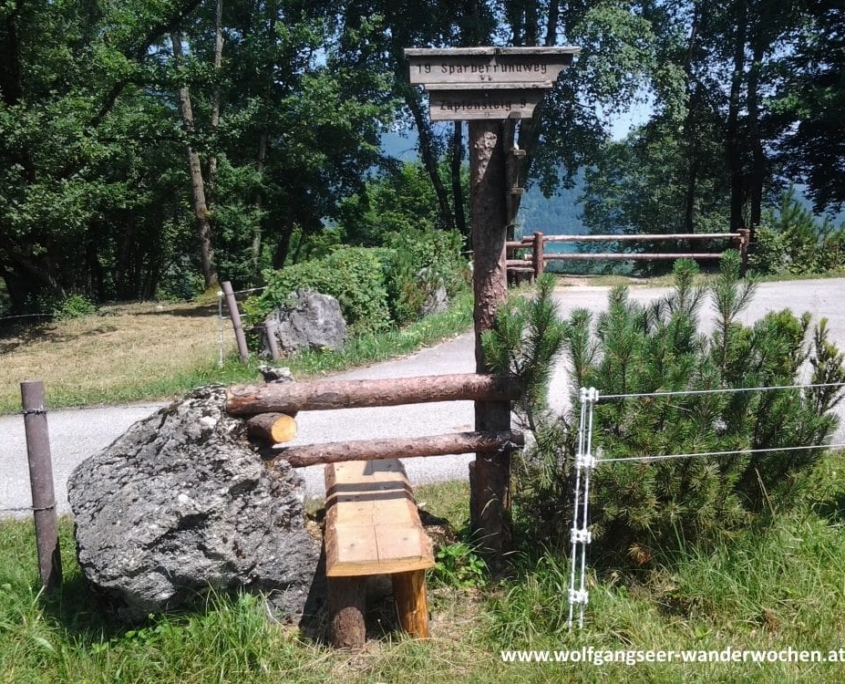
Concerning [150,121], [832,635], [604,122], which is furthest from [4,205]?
[604,122]

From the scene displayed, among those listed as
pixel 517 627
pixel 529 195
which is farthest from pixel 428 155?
pixel 517 627

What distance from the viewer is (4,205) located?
15.0 metres

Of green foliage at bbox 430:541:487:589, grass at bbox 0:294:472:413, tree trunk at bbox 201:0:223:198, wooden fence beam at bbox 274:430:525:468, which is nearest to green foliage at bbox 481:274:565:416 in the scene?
wooden fence beam at bbox 274:430:525:468

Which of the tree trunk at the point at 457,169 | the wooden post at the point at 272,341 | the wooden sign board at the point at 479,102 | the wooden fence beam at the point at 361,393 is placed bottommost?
the wooden post at the point at 272,341

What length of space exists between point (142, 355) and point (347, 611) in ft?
34.2

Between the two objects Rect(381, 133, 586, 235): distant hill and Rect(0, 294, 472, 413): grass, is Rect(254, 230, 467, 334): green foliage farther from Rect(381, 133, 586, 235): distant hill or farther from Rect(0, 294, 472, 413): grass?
Rect(381, 133, 586, 235): distant hill

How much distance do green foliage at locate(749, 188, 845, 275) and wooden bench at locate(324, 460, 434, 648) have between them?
1620cm

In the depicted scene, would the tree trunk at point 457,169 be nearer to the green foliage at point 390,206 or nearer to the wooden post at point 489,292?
the green foliage at point 390,206

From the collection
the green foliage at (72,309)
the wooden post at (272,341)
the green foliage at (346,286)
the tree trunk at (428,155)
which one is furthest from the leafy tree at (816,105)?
the green foliage at (72,309)

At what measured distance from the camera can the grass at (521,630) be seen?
335 centimetres

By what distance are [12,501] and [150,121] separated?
1485cm

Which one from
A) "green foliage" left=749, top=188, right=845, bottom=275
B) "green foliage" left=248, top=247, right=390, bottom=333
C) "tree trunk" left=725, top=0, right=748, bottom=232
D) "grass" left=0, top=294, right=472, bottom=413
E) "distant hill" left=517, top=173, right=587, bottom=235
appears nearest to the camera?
"grass" left=0, top=294, right=472, bottom=413

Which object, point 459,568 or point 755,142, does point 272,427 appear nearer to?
point 459,568

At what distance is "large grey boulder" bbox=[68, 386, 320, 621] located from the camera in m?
3.36
